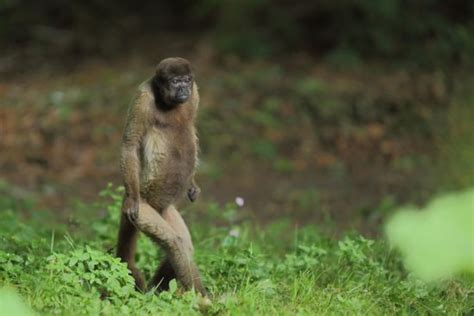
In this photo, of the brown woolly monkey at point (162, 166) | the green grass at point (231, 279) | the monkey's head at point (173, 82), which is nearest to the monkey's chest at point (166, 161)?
the brown woolly monkey at point (162, 166)

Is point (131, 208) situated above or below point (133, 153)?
below

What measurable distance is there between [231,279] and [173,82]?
1473 millimetres

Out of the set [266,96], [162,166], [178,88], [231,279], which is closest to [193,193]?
[162,166]

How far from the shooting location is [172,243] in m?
6.34

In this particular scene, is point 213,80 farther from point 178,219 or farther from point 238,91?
point 178,219

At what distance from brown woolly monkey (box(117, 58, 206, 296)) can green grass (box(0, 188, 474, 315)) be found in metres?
0.27

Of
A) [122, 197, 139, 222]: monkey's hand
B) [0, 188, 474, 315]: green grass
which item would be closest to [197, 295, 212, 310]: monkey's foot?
[0, 188, 474, 315]: green grass

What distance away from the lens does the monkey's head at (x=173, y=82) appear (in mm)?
6336

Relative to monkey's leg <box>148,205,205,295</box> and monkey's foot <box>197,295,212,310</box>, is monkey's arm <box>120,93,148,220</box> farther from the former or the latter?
monkey's foot <box>197,295,212,310</box>

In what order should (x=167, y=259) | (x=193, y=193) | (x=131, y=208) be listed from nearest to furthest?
(x=131, y=208), (x=167, y=259), (x=193, y=193)

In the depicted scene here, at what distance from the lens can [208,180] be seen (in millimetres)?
12305

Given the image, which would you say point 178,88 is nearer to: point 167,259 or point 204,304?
point 167,259

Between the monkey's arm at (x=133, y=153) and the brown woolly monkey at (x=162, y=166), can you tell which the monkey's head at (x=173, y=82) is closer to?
the brown woolly monkey at (x=162, y=166)

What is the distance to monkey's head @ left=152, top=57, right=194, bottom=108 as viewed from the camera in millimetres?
6336
